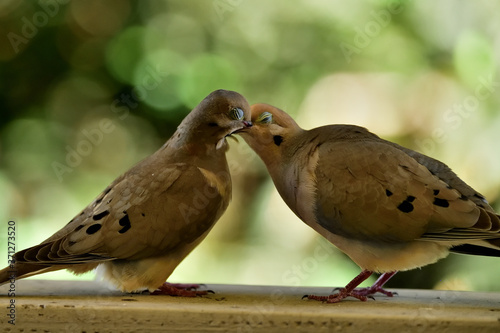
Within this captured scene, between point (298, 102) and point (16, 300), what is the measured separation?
1608 mm

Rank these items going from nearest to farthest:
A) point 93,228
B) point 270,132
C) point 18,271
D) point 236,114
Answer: point 18,271 < point 93,228 < point 236,114 < point 270,132

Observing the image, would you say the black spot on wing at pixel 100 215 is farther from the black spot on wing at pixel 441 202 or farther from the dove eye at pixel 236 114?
the black spot on wing at pixel 441 202

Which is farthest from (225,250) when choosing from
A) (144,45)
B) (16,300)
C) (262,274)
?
(16,300)

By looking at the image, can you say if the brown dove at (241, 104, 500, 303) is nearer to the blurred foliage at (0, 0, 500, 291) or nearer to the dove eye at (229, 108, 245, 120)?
the dove eye at (229, 108, 245, 120)

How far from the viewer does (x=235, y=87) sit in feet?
9.64

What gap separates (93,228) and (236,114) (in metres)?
0.48

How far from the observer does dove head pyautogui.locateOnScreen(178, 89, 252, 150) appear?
6.11 feet

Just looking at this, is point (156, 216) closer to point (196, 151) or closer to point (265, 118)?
point (196, 151)

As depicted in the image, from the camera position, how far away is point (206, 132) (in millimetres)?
1903

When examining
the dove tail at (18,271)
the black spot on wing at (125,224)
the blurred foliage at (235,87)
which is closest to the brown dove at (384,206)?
the black spot on wing at (125,224)

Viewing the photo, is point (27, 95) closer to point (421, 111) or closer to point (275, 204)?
point (275, 204)

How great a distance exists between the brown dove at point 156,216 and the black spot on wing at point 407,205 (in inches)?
18.0

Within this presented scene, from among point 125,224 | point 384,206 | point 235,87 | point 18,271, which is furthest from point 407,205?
point 235,87

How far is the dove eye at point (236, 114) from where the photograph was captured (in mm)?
1862
